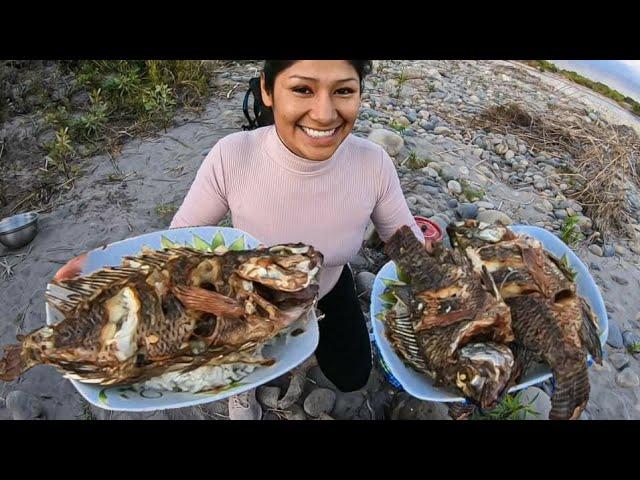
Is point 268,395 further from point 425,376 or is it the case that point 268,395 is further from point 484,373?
point 484,373

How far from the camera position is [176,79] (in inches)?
231

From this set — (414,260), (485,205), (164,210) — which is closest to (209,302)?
(414,260)

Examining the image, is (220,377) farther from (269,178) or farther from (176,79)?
(176,79)

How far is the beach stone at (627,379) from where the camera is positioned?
3.18 metres

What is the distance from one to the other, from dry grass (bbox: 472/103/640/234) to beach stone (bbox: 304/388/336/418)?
12.1 feet

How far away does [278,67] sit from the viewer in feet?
5.86

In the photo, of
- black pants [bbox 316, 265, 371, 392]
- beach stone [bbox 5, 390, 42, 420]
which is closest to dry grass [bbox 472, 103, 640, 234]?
black pants [bbox 316, 265, 371, 392]

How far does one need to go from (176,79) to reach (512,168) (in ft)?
15.3

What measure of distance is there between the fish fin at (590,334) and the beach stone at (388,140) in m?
3.38

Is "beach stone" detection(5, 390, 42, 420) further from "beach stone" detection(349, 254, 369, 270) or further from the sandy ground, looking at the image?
"beach stone" detection(349, 254, 369, 270)

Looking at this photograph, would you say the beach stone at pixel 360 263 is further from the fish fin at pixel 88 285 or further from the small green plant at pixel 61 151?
the small green plant at pixel 61 151

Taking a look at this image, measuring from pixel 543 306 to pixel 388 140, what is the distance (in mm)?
3519

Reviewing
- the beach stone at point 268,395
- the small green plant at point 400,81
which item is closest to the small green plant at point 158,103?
the small green plant at point 400,81

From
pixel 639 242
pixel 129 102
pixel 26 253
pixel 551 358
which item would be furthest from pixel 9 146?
pixel 639 242
